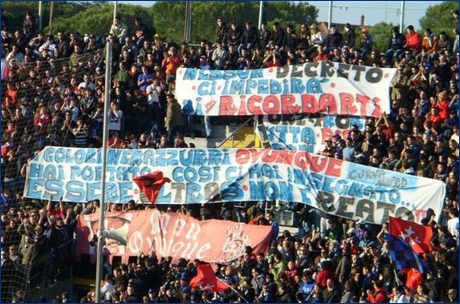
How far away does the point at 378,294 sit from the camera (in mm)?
19812

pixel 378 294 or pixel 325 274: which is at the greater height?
pixel 325 274

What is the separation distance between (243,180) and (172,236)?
1757mm

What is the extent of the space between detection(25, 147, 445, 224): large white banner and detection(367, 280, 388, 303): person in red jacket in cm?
319

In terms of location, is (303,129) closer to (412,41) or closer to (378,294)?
(412,41)

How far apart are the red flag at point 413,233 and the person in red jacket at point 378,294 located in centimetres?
119

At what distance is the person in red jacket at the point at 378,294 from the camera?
19.7 metres

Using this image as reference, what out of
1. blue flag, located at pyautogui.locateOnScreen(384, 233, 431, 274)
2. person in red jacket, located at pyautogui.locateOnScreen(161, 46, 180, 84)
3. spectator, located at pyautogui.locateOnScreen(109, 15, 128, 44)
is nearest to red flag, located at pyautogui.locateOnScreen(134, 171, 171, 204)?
person in red jacket, located at pyautogui.locateOnScreen(161, 46, 180, 84)

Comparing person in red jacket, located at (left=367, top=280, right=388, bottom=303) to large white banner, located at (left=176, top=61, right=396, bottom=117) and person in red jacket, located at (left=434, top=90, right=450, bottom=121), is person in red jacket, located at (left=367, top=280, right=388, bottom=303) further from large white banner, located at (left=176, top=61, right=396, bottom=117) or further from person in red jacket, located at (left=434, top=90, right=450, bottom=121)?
large white banner, located at (left=176, top=61, right=396, bottom=117)

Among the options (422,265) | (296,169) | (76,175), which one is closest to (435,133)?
(296,169)

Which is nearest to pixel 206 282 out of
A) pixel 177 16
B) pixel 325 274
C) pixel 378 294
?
pixel 325 274

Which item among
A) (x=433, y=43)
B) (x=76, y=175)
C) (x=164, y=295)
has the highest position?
(x=433, y=43)

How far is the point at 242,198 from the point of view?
2512 centimetres

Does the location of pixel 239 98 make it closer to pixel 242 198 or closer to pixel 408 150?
pixel 242 198

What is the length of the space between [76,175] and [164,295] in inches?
215
